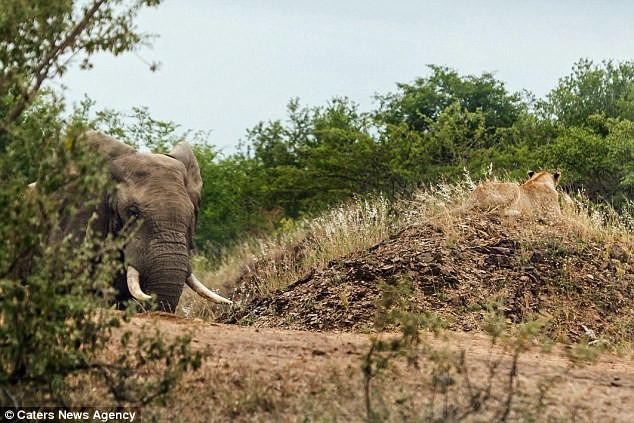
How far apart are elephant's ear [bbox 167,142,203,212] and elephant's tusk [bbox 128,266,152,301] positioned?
1.72m

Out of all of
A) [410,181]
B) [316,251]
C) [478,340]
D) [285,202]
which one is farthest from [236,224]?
[478,340]

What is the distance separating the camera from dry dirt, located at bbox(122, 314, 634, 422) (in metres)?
6.21

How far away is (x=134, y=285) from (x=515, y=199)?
589 cm

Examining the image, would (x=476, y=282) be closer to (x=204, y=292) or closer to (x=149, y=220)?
(x=204, y=292)

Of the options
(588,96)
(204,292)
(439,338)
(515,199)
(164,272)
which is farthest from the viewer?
(588,96)

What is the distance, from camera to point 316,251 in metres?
16.0

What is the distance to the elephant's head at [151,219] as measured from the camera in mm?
11891

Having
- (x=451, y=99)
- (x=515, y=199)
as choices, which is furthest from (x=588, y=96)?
(x=515, y=199)

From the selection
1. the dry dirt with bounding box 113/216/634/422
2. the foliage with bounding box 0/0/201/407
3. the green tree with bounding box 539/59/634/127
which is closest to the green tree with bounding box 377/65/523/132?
the green tree with bounding box 539/59/634/127

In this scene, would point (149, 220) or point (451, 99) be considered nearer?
point (149, 220)

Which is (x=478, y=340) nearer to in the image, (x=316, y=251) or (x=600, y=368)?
(x=600, y=368)

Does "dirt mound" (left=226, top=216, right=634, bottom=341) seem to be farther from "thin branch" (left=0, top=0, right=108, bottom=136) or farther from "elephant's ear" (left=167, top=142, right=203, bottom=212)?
"thin branch" (left=0, top=0, right=108, bottom=136)

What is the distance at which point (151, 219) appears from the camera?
39.3 feet

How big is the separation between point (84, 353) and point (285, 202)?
74.6 feet
